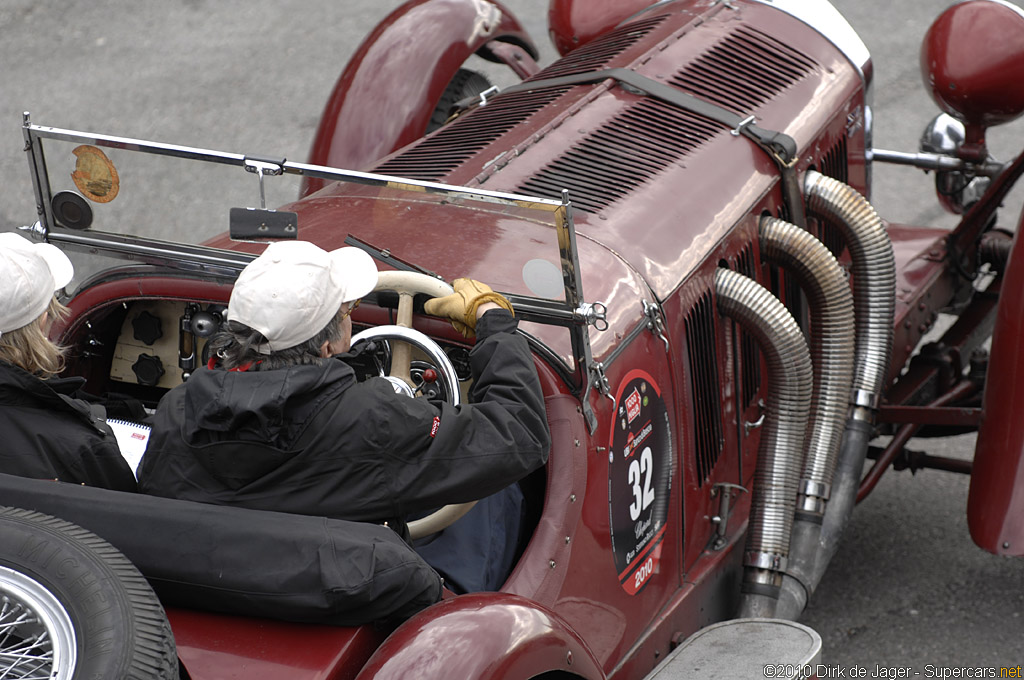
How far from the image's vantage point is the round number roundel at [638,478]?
281 cm

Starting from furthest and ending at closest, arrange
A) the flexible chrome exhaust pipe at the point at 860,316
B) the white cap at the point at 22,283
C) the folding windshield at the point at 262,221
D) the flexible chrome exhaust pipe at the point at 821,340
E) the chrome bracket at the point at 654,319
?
the flexible chrome exhaust pipe at the point at 860,316
the flexible chrome exhaust pipe at the point at 821,340
the chrome bracket at the point at 654,319
the folding windshield at the point at 262,221
the white cap at the point at 22,283

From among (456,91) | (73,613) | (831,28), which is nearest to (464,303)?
(73,613)

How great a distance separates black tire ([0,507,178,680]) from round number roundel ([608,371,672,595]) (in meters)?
1.22

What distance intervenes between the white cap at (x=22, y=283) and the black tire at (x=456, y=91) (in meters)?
2.35

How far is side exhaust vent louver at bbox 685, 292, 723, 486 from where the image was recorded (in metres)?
3.18

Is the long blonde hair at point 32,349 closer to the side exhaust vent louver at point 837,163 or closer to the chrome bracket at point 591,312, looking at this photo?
the chrome bracket at point 591,312

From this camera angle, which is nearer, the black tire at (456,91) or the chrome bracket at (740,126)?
the chrome bracket at (740,126)

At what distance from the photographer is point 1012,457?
137 inches

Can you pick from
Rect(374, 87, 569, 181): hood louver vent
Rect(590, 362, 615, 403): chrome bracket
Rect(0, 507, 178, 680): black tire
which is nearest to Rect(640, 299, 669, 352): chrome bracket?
Rect(590, 362, 615, 403): chrome bracket

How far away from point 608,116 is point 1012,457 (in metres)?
1.57

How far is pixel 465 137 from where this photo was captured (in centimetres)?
374

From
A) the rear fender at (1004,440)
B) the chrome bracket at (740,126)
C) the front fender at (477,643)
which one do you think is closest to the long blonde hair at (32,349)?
the front fender at (477,643)

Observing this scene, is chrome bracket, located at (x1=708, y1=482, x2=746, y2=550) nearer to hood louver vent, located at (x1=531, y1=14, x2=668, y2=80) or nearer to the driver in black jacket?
the driver in black jacket

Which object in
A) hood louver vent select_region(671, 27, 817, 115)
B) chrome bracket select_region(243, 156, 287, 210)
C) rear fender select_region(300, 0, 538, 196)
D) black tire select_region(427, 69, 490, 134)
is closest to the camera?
chrome bracket select_region(243, 156, 287, 210)
